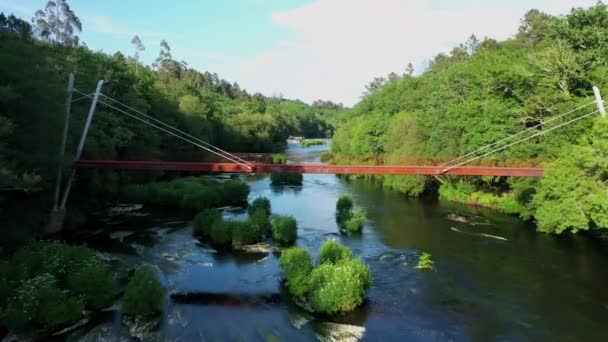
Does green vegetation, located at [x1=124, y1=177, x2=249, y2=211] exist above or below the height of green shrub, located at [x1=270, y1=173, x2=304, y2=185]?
below

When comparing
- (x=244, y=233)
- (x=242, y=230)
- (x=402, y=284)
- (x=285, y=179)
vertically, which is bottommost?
(x=402, y=284)

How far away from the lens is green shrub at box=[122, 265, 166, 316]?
17781mm

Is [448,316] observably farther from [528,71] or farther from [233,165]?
[528,71]

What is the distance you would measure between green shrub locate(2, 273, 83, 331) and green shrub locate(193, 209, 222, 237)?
1233 cm

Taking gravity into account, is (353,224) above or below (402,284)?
above

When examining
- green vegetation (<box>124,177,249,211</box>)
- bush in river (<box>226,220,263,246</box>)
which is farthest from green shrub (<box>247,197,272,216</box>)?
green vegetation (<box>124,177,249,211</box>)

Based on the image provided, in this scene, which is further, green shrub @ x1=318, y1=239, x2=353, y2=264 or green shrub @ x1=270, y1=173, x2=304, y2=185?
green shrub @ x1=270, y1=173, x2=304, y2=185

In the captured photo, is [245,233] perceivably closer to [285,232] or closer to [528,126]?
[285,232]

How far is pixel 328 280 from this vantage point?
19.0m

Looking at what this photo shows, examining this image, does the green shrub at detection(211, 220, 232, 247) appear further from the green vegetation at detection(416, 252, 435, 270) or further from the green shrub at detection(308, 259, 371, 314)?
the green vegetation at detection(416, 252, 435, 270)

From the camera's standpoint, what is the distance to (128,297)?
58.5ft

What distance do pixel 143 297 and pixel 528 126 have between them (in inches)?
1368

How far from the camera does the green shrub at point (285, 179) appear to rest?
54.8m

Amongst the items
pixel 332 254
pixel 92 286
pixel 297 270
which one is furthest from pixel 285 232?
pixel 92 286
